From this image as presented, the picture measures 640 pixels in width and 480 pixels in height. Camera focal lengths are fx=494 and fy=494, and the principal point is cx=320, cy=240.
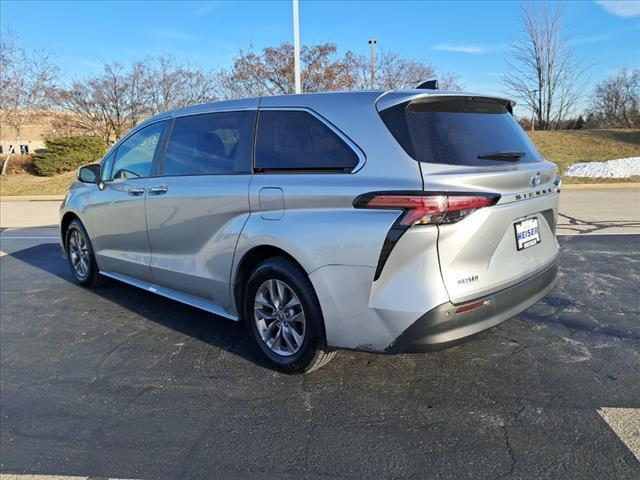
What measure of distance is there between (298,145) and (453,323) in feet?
4.90

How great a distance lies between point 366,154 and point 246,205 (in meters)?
0.98

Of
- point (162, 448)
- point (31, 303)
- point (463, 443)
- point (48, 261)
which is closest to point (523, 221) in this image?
point (463, 443)

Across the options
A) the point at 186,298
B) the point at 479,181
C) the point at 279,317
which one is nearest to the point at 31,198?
the point at 186,298

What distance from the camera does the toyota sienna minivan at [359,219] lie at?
8.77 feet

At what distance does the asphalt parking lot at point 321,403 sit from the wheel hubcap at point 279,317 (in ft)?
0.72

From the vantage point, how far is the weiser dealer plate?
300cm

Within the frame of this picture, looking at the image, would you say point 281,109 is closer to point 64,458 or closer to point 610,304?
point 64,458

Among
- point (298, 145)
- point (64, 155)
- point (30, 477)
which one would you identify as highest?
point (64, 155)

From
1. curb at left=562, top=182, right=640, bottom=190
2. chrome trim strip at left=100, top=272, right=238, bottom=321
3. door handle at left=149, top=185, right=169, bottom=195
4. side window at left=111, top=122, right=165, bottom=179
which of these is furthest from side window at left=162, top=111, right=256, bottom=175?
curb at left=562, top=182, right=640, bottom=190

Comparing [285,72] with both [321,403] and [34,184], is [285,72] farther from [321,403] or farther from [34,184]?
[321,403]

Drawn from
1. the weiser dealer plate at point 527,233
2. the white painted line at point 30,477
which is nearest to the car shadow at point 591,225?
the weiser dealer plate at point 527,233

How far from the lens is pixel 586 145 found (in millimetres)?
21328

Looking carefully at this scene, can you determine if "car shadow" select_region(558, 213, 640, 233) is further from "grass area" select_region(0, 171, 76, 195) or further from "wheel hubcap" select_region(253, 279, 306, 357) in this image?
"grass area" select_region(0, 171, 76, 195)

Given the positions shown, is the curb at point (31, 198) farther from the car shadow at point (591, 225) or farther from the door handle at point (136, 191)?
the car shadow at point (591, 225)
